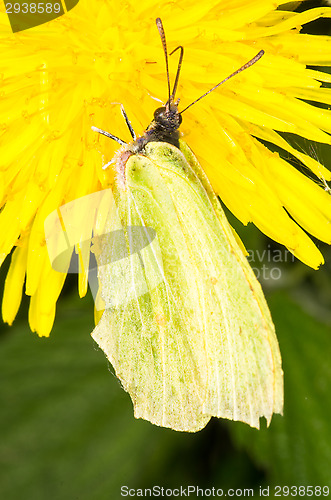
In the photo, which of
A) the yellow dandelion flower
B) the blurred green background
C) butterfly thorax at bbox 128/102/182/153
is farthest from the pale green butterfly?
the blurred green background

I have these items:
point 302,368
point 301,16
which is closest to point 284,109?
point 301,16

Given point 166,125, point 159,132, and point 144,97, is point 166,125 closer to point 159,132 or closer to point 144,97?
point 159,132

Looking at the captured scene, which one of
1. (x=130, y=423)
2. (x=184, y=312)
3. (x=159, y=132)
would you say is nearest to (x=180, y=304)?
(x=184, y=312)

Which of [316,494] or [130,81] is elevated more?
[130,81]

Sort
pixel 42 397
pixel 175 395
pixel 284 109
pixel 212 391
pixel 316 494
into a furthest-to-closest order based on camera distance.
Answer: pixel 42 397 → pixel 316 494 → pixel 284 109 → pixel 175 395 → pixel 212 391

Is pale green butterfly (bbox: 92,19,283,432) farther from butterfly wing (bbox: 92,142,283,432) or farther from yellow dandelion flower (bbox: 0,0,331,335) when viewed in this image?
yellow dandelion flower (bbox: 0,0,331,335)

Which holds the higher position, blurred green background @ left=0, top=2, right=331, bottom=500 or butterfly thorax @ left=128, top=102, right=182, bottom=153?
butterfly thorax @ left=128, top=102, right=182, bottom=153

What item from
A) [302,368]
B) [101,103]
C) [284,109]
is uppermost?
[101,103]

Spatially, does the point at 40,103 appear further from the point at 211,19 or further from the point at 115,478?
the point at 115,478
